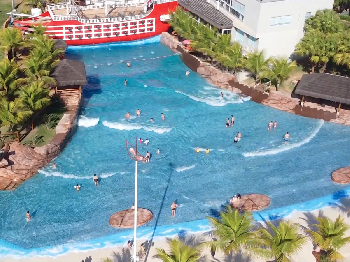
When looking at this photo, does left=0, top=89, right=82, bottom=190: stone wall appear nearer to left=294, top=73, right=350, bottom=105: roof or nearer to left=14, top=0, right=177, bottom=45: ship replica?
A: left=14, top=0, right=177, bottom=45: ship replica

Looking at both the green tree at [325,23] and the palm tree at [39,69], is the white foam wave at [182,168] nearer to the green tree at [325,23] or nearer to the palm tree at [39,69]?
the palm tree at [39,69]

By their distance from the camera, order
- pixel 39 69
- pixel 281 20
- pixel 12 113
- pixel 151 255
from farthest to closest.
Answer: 1. pixel 281 20
2. pixel 39 69
3. pixel 12 113
4. pixel 151 255

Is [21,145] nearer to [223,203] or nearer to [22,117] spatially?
[22,117]

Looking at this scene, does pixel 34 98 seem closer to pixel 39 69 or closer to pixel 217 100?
pixel 39 69

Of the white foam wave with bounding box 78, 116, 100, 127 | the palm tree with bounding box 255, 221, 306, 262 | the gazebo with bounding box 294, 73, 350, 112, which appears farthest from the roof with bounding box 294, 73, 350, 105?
the palm tree with bounding box 255, 221, 306, 262

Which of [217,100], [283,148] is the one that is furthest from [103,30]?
[283,148]
